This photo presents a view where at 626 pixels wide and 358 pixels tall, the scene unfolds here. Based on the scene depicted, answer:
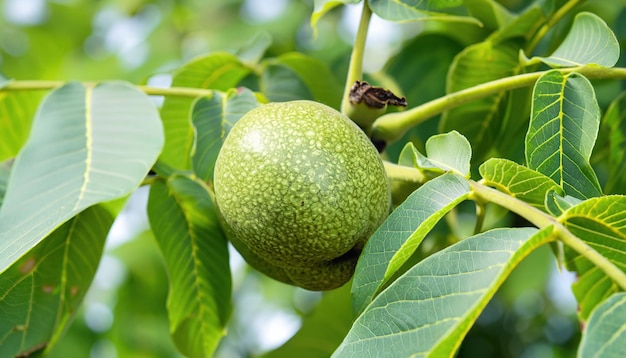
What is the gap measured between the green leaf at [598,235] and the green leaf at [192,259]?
2.33ft

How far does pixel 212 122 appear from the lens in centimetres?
148

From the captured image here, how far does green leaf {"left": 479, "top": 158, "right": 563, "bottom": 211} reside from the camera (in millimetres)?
1164

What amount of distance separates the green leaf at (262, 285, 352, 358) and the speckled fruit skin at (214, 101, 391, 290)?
79 cm

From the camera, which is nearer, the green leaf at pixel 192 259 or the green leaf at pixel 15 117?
the green leaf at pixel 192 259

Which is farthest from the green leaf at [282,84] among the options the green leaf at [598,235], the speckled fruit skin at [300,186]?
the green leaf at [598,235]

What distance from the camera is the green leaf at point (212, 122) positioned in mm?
1457

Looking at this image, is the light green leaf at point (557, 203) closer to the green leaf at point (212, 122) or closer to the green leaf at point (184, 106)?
the green leaf at point (212, 122)

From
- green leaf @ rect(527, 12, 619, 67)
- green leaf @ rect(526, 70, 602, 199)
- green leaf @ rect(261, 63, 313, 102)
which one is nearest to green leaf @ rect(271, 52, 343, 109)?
green leaf @ rect(261, 63, 313, 102)

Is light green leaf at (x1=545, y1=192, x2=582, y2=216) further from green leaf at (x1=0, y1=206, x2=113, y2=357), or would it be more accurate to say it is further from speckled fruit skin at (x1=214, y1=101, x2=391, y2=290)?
green leaf at (x1=0, y1=206, x2=113, y2=357)

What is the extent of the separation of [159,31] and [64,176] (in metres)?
2.03

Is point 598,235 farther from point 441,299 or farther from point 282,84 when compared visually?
point 282,84

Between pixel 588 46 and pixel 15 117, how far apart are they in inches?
54.5

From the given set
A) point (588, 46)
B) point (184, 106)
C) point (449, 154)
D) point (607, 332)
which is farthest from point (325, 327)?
point (607, 332)

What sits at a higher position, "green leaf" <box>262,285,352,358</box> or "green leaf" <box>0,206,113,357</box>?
"green leaf" <box>0,206,113,357</box>
